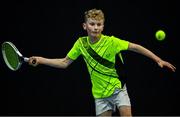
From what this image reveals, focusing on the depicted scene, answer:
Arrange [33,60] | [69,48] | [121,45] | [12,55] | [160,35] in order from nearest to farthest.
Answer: [33,60]
[121,45]
[12,55]
[160,35]
[69,48]

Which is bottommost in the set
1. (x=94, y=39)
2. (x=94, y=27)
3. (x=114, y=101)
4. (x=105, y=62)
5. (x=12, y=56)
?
(x=114, y=101)

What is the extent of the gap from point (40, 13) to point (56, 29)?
0.25m

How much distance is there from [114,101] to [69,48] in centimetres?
134

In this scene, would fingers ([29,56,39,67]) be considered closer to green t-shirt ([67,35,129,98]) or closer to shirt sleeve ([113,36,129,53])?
green t-shirt ([67,35,129,98])

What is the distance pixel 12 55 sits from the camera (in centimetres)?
512

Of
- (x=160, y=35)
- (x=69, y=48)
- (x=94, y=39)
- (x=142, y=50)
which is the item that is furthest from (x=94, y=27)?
(x=69, y=48)

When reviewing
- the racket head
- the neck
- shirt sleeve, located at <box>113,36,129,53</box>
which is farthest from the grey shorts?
the racket head

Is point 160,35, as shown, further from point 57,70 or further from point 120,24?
point 57,70

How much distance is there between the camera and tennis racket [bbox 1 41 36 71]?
4961 mm

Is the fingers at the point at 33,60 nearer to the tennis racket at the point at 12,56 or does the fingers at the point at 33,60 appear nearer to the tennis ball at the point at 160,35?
the tennis racket at the point at 12,56

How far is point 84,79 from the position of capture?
6250 mm

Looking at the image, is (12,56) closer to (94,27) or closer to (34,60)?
(34,60)

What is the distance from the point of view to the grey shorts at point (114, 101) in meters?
4.98

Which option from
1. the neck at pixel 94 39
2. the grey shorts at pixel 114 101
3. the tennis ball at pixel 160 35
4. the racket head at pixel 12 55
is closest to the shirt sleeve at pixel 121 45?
the neck at pixel 94 39
